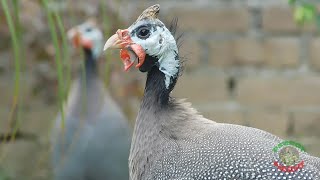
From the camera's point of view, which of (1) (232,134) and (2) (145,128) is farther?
(2) (145,128)

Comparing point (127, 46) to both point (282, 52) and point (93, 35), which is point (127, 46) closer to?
point (282, 52)

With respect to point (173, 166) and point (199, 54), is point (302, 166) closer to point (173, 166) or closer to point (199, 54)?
point (173, 166)

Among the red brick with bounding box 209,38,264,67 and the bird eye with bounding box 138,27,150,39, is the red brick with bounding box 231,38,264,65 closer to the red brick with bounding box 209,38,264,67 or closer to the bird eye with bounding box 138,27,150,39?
the red brick with bounding box 209,38,264,67

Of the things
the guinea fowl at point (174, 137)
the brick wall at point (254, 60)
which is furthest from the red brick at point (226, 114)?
the guinea fowl at point (174, 137)

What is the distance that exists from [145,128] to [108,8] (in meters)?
1.74

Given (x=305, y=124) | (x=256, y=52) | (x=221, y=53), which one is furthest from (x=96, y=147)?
(x=305, y=124)

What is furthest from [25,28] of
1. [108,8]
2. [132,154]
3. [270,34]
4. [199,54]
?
[132,154]

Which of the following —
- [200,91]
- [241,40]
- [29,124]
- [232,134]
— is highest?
[232,134]

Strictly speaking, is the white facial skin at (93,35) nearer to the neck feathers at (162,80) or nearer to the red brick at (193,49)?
the red brick at (193,49)

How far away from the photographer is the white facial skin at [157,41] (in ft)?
5.82

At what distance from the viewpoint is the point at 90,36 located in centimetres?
358

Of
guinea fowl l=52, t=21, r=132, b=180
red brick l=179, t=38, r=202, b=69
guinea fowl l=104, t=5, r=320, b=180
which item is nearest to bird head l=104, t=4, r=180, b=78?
guinea fowl l=104, t=5, r=320, b=180

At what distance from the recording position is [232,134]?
170cm

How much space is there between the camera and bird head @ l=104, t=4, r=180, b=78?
5.81 ft
